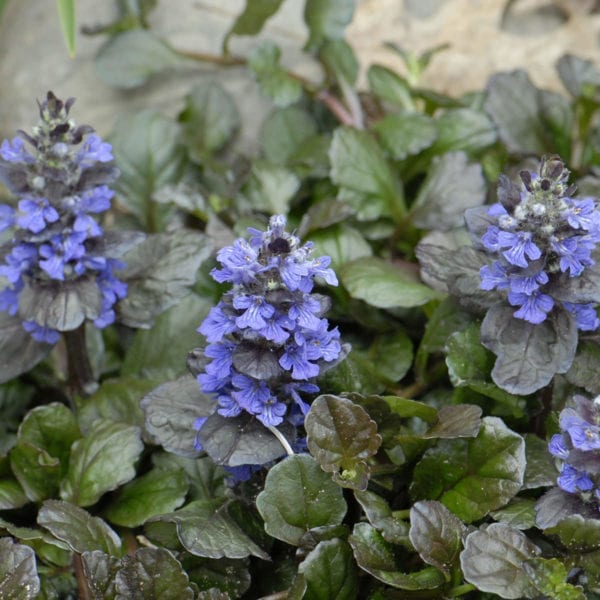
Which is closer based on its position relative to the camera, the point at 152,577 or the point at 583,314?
the point at 152,577

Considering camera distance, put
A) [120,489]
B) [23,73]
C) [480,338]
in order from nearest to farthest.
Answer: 1. [480,338]
2. [120,489]
3. [23,73]

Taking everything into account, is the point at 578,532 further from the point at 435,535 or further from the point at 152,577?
the point at 152,577

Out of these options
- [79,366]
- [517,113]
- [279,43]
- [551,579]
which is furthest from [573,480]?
[279,43]

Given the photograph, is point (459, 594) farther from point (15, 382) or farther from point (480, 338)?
point (15, 382)

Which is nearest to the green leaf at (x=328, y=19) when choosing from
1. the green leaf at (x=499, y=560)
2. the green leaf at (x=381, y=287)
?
the green leaf at (x=381, y=287)

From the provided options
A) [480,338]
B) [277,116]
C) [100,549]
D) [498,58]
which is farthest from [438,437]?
[498,58]

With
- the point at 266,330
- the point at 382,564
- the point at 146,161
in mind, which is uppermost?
the point at 266,330

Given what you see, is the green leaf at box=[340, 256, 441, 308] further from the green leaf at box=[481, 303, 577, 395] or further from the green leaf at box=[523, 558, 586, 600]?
the green leaf at box=[523, 558, 586, 600]

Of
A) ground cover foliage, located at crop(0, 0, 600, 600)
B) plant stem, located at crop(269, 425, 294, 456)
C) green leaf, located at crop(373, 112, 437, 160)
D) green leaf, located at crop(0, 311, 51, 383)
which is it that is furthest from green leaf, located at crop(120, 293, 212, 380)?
green leaf, located at crop(373, 112, 437, 160)
